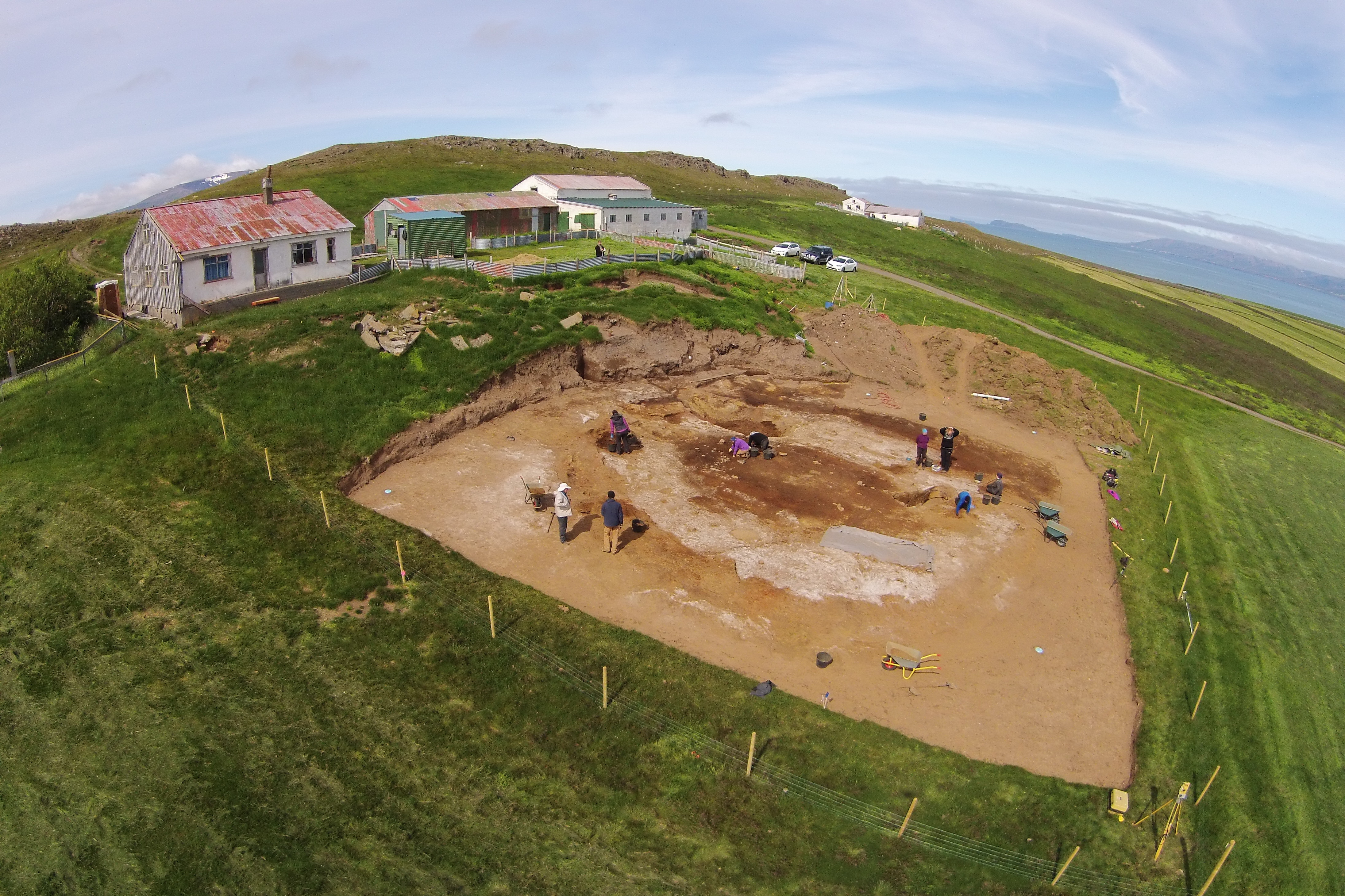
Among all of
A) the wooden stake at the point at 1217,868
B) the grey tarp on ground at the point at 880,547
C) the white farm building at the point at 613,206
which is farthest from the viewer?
the white farm building at the point at 613,206

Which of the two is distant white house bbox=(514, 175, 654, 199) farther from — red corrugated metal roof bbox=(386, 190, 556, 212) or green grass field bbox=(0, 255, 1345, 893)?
green grass field bbox=(0, 255, 1345, 893)

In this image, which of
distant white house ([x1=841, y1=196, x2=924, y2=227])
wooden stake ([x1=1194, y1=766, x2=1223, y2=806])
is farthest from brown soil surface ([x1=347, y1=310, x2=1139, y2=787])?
distant white house ([x1=841, y1=196, x2=924, y2=227])

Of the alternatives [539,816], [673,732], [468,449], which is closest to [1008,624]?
[673,732]

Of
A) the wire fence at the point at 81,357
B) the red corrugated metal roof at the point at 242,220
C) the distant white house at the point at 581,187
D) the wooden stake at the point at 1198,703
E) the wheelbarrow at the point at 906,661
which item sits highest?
the distant white house at the point at 581,187

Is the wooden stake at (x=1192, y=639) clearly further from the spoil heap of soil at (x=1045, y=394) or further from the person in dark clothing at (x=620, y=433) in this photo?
the person in dark clothing at (x=620, y=433)

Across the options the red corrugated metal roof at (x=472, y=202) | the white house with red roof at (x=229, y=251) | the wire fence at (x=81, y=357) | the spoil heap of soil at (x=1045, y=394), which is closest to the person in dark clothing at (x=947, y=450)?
the spoil heap of soil at (x=1045, y=394)

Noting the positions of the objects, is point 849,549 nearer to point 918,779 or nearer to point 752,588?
point 752,588
